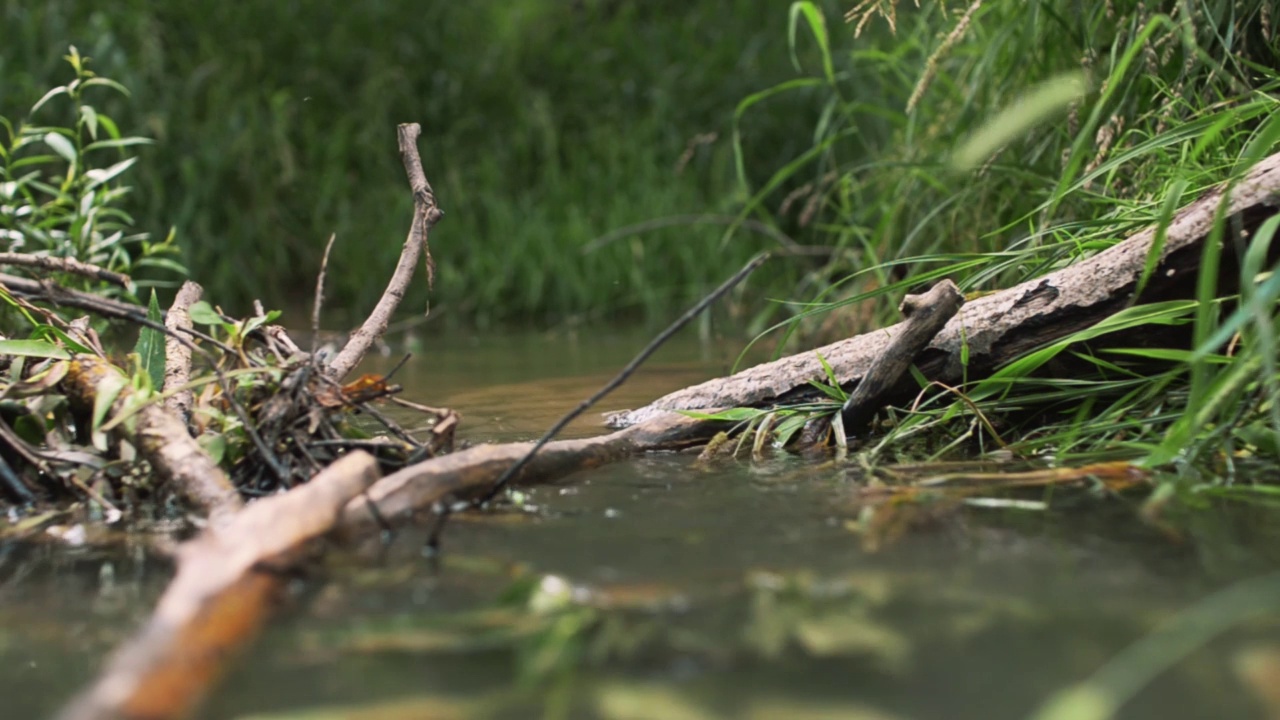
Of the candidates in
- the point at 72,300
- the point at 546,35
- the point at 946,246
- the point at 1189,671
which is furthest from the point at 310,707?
the point at 546,35

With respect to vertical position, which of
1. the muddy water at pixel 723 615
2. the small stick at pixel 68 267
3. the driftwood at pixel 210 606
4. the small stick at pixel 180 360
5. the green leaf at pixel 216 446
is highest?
the small stick at pixel 68 267

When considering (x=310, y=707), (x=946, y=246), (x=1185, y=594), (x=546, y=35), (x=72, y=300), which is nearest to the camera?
(x=310, y=707)

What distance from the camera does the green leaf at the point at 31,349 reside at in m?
1.92

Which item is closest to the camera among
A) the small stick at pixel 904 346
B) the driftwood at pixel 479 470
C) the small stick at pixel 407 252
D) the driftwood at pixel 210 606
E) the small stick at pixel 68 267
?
the driftwood at pixel 210 606

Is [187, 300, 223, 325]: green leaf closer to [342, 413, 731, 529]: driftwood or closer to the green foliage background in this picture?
[342, 413, 731, 529]: driftwood

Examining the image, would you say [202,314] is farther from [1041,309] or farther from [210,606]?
[1041,309]

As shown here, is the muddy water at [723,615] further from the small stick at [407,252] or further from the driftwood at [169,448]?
the small stick at [407,252]

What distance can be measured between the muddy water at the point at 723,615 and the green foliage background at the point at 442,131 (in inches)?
172

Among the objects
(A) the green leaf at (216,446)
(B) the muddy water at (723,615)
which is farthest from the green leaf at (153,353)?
(B) the muddy water at (723,615)

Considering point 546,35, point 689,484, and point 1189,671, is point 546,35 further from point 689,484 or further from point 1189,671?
point 1189,671

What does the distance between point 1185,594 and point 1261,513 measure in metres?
0.39

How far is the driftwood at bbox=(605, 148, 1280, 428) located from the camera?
1903 millimetres

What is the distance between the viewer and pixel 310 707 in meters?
1.02

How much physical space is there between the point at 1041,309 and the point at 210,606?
61.6 inches
